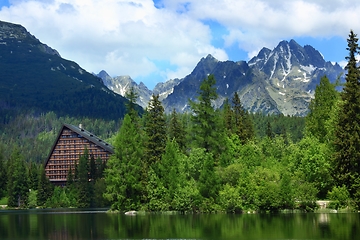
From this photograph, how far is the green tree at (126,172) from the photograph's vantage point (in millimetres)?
80312

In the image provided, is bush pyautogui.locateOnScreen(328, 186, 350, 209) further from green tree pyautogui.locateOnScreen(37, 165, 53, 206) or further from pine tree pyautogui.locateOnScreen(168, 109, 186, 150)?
green tree pyautogui.locateOnScreen(37, 165, 53, 206)

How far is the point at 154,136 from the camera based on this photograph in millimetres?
84438

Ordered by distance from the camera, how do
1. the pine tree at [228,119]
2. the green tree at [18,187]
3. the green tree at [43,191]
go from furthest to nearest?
the green tree at [18,187], the green tree at [43,191], the pine tree at [228,119]

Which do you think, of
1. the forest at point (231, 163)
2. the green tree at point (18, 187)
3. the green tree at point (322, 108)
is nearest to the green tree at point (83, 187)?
the green tree at point (18, 187)

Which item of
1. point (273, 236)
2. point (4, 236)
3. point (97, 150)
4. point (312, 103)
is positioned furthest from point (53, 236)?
point (97, 150)

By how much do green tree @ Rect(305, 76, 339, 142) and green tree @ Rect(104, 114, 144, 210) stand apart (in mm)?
28575

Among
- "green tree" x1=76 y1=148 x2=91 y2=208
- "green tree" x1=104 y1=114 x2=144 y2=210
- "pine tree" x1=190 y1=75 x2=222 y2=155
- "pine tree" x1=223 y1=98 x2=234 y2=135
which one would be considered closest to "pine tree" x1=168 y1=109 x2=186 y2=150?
"pine tree" x1=190 y1=75 x2=222 y2=155

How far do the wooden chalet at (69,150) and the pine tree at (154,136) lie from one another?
90.0 m

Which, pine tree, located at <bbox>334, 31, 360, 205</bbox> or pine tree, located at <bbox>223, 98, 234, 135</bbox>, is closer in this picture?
pine tree, located at <bbox>334, 31, 360, 205</bbox>

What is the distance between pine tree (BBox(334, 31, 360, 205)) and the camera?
62.3 m

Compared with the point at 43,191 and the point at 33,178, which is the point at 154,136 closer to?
the point at 43,191

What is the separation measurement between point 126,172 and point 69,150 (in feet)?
326

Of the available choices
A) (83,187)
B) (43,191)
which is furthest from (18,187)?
(83,187)

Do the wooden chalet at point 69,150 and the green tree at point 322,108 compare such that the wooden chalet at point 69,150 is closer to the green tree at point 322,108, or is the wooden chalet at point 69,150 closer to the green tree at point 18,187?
the green tree at point 18,187
